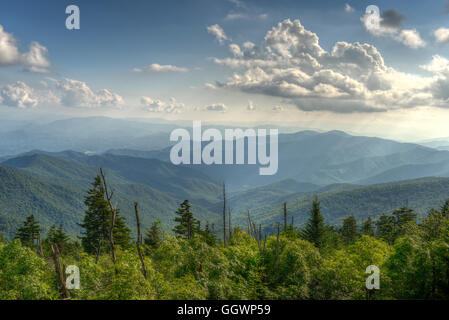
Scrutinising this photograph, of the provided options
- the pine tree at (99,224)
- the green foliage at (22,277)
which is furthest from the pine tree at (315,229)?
the green foliage at (22,277)

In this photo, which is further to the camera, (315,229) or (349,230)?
(349,230)

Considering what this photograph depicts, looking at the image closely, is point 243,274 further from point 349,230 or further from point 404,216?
point 349,230

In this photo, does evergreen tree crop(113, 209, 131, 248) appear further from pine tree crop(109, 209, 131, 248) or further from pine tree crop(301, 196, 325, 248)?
pine tree crop(301, 196, 325, 248)

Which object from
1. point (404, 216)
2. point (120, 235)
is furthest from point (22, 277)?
point (404, 216)

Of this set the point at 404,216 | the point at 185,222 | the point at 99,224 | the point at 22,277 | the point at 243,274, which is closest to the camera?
the point at 22,277

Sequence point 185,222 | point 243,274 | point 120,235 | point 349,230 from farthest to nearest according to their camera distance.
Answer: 1. point 349,230
2. point 185,222
3. point 120,235
4. point 243,274

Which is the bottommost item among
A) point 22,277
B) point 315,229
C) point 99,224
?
point 315,229

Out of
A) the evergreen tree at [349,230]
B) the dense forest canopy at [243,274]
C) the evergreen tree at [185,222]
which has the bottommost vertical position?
the evergreen tree at [349,230]

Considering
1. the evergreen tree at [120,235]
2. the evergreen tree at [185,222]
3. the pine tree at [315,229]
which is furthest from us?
the evergreen tree at [185,222]

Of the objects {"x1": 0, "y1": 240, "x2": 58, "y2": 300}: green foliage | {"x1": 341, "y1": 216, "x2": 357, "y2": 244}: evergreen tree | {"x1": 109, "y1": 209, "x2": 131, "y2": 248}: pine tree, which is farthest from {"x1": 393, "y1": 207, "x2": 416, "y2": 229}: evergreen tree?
{"x1": 0, "y1": 240, "x2": 58, "y2": 300}: green foliage

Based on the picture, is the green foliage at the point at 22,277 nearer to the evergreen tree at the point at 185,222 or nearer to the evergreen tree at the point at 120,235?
the evergreen tree at the point at 120,235

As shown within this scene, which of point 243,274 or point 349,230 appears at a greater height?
point 243,274
